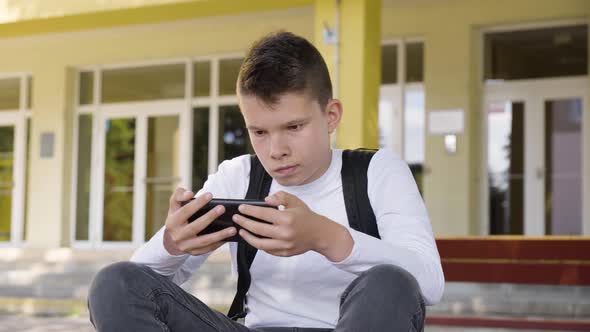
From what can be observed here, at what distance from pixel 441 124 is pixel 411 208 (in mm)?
8177

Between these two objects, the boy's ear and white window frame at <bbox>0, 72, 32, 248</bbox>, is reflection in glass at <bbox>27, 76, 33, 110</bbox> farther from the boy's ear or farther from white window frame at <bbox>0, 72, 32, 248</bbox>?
the boy's ear

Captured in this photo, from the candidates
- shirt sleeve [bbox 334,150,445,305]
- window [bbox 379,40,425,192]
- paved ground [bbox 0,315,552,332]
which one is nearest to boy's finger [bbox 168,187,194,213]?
shirt sleeve [bbox 334,150,445,305]

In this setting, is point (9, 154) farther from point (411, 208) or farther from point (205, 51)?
point (411, 208)

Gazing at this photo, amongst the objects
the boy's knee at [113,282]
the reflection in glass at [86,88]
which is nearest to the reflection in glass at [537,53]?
the reflection in glass at [86,88]

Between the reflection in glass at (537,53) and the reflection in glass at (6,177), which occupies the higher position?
the reflection in glass at (537,53)

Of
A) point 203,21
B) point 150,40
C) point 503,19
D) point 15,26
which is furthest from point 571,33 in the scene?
point 15,26

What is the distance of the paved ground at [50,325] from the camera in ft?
19.3

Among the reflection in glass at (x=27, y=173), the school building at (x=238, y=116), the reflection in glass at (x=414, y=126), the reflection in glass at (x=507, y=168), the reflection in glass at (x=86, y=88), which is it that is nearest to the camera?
the school building at (x=238, y=116)

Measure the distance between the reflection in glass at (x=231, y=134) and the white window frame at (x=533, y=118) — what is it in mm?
3538

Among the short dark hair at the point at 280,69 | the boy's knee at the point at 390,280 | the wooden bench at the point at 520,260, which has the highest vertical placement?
the short dark hair at the point at 280,69

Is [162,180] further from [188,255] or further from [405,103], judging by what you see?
[188,255]

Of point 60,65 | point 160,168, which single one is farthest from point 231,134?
point 60,65

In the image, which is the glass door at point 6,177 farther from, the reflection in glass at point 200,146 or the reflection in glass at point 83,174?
the reflection in glass at point 200,146

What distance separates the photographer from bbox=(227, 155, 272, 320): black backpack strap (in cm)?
201
